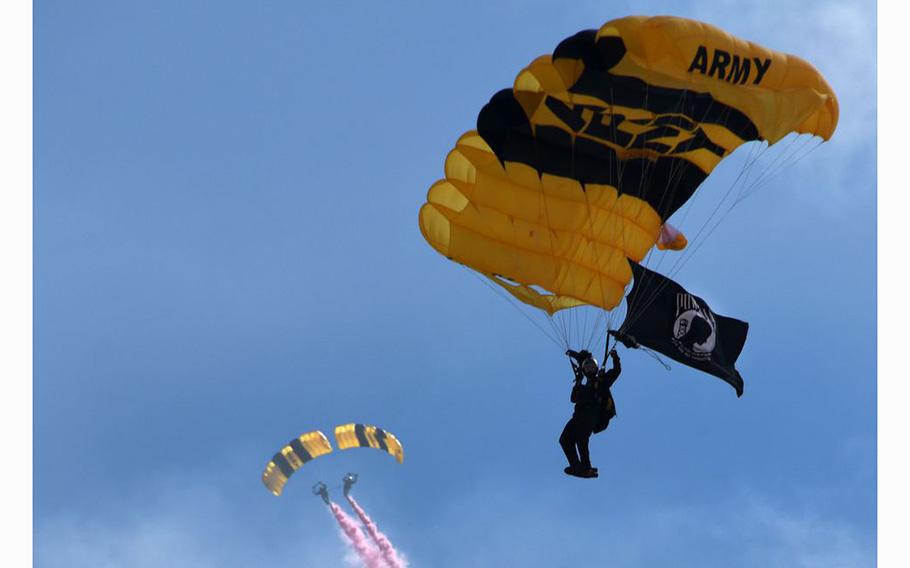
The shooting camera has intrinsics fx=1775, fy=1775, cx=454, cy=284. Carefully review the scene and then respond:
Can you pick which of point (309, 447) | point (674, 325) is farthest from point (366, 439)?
point (674, 325)

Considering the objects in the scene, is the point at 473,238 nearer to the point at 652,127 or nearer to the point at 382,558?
the point at 652,127

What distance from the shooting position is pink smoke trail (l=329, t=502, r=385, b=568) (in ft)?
121

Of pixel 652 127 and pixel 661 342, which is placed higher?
pixel 652 127

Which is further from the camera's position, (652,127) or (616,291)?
(616,291)

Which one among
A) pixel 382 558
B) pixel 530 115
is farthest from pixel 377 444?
pixel 530 115

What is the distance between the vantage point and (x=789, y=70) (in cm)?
2414

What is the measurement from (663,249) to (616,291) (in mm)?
Result: 1208

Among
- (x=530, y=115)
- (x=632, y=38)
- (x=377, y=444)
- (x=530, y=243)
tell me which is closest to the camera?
(x=632, y=38)

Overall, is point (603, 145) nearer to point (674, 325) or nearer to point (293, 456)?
point (674, 325)

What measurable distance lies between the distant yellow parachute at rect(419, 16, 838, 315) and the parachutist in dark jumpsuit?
2.38m

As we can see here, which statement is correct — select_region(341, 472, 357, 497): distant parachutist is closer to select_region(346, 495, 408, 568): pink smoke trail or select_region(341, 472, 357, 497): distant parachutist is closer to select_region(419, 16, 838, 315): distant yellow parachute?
select_region(346, 495, 408, 568): pink smoke trail

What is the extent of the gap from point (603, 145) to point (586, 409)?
3.85 m

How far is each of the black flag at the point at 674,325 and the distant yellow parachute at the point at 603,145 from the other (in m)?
1.06

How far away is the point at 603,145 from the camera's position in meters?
25.1
